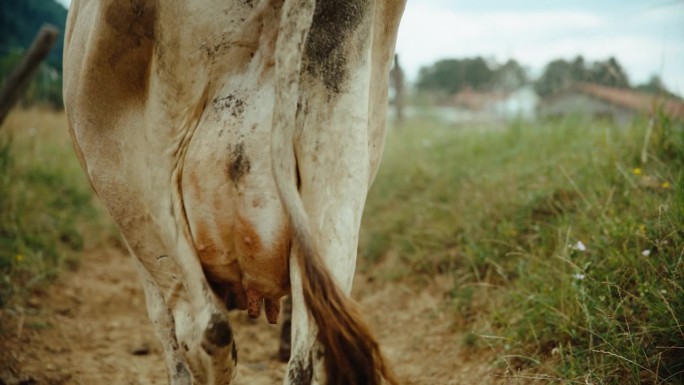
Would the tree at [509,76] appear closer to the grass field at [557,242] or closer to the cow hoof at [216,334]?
the grass field at [557,242]

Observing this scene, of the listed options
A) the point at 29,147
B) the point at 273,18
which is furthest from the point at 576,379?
the point at 29,147

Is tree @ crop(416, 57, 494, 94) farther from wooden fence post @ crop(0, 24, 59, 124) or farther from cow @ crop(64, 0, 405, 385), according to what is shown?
cow @ crop(64, 0, 405, 385)

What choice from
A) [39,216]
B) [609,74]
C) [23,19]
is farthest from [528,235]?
[23,19]

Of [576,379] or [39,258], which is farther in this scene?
[39,258]

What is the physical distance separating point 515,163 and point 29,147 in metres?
4.73

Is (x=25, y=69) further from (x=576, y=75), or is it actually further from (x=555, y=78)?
(x=555, y=78)

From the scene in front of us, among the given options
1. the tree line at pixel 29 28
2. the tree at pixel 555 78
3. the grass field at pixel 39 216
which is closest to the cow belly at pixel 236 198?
the grass field at pixel 39 216

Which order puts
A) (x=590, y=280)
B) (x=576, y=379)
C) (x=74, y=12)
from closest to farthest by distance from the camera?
1. (x=576, y=379)
2. (x=74, y=12)
3. (x=590, y=280)

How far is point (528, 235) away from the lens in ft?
10.1

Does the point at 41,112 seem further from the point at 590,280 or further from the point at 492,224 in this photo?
the point at 590,280

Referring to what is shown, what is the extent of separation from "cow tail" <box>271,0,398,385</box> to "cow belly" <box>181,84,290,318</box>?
0.12 m

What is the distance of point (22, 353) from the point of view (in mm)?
2844

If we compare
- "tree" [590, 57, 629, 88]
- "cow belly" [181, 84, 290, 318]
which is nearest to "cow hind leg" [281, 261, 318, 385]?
"cow belly" [181, 84, 290, 318]

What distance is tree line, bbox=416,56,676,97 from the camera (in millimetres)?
4566
